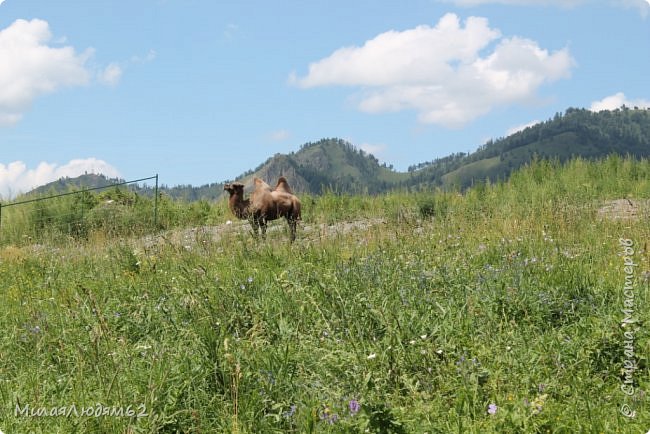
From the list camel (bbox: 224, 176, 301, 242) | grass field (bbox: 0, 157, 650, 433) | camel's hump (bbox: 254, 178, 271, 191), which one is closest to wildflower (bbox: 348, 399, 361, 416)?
grass field (bbox: 0, 157, 650, 433)

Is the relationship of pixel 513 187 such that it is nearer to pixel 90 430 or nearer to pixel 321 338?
pixel 321 338

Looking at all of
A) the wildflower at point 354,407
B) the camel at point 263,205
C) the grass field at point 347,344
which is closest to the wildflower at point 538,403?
the grass field at point 347,344

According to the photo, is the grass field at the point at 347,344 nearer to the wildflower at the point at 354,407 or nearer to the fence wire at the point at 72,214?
the wildflower at the point at 354,407

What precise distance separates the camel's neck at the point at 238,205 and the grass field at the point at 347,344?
2859 millimetres

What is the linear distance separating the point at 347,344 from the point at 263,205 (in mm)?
5440

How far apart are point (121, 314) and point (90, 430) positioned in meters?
1.78

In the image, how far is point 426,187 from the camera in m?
15.5

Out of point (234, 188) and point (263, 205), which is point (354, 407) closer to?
point (263, 205)

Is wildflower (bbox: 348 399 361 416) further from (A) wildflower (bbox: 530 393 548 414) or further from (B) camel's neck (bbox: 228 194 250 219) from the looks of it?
(B) camel's neck (bbox: 228 194 250 219)

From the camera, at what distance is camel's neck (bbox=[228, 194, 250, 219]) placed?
9352mm

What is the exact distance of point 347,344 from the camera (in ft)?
12.2

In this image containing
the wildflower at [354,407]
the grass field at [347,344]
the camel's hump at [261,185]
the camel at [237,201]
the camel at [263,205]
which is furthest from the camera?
the camel at [237,201]

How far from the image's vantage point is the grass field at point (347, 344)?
307 centimetres

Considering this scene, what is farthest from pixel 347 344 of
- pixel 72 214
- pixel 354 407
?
pixel 72 214
